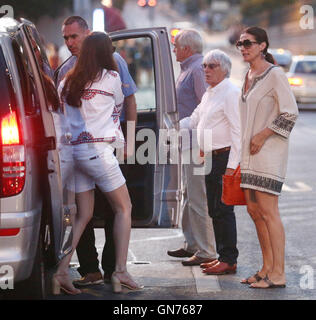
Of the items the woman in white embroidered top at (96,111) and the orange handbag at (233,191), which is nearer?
the woman in white embroidered top at (96,111)

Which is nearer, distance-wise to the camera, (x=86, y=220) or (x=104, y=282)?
(x=86, y=220)

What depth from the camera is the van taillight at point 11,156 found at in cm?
580

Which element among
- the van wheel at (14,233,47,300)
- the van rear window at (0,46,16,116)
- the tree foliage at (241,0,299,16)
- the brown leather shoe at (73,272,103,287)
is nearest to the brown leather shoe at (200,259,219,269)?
the brown leather shoe at (73,272,103,287)

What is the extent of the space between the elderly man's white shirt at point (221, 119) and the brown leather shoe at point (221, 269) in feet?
2.90

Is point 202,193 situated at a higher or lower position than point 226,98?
lower

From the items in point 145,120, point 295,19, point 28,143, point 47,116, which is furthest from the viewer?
point 295,19

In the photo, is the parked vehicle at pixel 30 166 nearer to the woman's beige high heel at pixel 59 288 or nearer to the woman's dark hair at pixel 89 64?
the woman's dark hair at pixel 89 64

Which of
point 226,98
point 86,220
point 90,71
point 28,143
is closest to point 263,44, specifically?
point 226,98

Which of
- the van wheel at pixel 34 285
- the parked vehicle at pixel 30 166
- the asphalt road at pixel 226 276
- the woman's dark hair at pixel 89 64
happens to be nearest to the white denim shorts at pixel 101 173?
the parked vehicle at pixel 30 166

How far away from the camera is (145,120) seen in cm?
864

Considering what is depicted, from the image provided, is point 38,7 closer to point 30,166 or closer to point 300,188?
point 300,188

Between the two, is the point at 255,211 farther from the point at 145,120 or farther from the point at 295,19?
the point at 295,19

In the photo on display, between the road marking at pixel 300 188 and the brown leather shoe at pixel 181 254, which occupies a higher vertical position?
the brown leather shoe at pixel 181 254

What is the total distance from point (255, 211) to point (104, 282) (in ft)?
4.13
